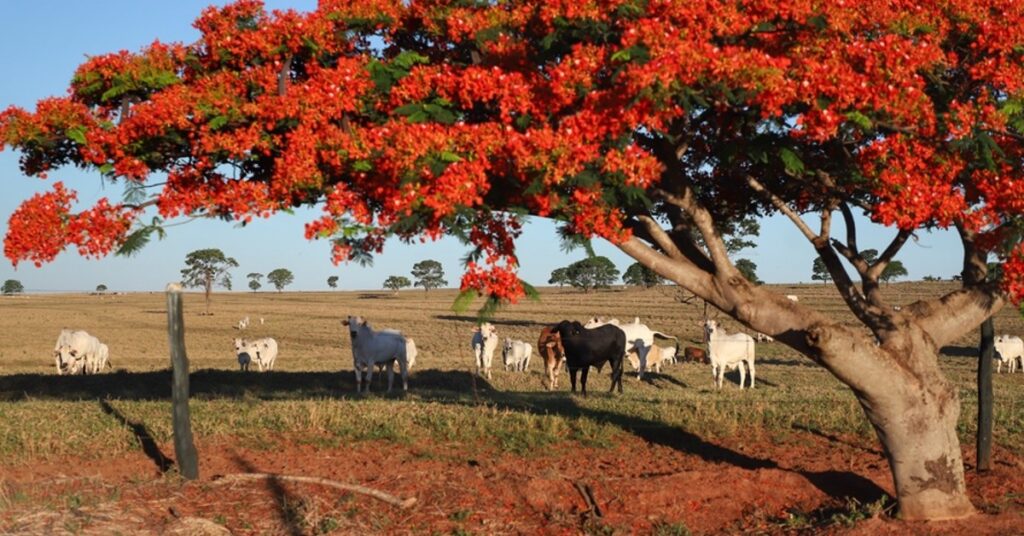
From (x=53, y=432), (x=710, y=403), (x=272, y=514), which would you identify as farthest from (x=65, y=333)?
(x=272, y=514)

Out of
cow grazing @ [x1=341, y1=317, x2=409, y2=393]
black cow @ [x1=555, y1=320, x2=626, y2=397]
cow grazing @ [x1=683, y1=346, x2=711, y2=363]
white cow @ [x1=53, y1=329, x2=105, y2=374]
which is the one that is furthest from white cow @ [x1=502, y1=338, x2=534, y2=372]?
white cow @ [x1=53, y1=329, x2=105, y2=374]

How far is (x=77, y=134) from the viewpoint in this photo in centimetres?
886

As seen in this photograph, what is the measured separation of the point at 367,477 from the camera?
10625 mm

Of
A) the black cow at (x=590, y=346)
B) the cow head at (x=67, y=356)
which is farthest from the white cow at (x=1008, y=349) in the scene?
the cow head at (x=67, y=356)

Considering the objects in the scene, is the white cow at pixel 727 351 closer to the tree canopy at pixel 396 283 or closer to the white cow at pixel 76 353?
the white cow at pixel 76 353

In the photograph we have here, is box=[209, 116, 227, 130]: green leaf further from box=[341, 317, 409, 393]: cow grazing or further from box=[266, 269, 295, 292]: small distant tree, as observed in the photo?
box=[266, 269, 295, 292]: small distant tree

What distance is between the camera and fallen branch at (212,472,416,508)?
9.17m

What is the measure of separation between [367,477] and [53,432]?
179 inches

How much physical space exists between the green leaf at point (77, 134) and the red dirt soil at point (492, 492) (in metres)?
3.23

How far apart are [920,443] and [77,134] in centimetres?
834

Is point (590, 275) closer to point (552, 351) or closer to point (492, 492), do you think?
point (552, 351)

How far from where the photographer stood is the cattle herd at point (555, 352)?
23.6 metres

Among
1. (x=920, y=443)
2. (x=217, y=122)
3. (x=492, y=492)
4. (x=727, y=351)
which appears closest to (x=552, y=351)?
(x=727, y=351)

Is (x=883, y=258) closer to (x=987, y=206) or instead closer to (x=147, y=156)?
(x=987, y=206)
